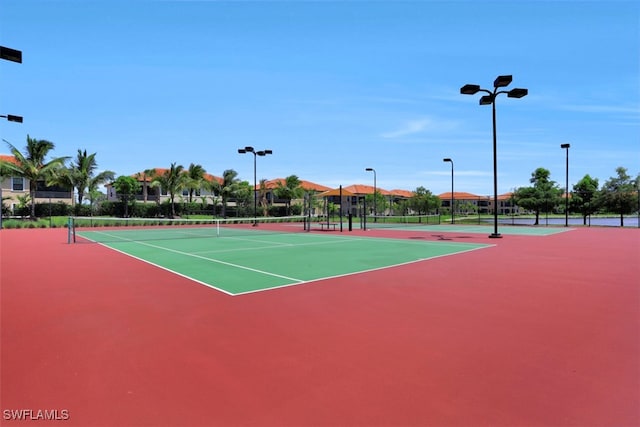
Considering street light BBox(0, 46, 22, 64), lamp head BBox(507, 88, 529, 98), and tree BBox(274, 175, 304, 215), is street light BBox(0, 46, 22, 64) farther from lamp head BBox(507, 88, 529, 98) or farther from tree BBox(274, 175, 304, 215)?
tree BBox(274, 175, 304, 215)

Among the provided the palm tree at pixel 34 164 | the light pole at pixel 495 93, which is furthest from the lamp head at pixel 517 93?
the palm tree at pixel 34 164

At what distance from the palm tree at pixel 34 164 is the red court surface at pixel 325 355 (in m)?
35.0

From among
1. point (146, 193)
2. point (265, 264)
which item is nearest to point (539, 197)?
point (265, 264)

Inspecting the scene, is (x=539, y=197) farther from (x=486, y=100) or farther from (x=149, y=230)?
(x=149, y=230)

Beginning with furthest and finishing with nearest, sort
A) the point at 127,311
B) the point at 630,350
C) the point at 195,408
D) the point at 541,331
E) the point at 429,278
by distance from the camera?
1. the point at 429,278
2. the point at 127,311
3. the point at 541,331
4. the point at 630,350
5. the point at 195,408

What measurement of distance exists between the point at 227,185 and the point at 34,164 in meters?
23.9

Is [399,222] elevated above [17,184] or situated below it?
below

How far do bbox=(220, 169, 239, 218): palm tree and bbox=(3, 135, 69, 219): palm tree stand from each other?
2021 centimetres

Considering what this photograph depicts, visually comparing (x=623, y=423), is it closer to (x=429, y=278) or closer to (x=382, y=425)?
A: (x=382, y=425)

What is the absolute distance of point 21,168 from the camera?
34781mm

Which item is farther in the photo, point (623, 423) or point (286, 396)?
point (286, 396)

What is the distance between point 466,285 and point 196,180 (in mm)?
48508

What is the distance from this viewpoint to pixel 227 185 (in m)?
55.5

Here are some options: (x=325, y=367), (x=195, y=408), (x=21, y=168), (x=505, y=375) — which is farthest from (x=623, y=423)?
(x=21, y=168)
